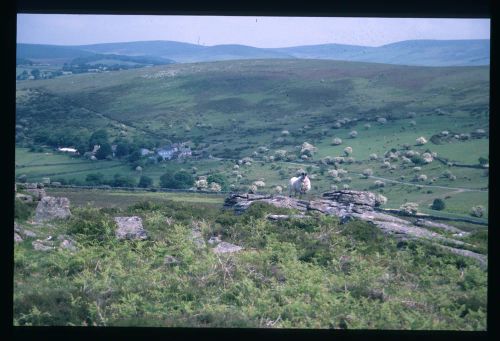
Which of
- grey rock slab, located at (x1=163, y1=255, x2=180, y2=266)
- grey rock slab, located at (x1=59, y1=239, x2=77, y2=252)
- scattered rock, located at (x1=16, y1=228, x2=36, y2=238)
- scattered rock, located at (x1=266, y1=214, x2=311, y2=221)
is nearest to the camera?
grey rock slab, located at (x1=163, y1=255, x2=180, y2=266)

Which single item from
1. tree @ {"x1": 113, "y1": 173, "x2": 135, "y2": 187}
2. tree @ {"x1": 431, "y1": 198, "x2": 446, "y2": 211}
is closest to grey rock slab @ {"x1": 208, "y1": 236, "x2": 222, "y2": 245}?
tree @ {"x1": 113, "y1": 173, "x2": 135, "y2": 187}

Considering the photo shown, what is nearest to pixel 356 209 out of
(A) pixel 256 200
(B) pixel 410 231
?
(B) pixel 410 231

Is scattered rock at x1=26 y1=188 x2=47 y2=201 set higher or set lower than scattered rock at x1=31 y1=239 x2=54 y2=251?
higher

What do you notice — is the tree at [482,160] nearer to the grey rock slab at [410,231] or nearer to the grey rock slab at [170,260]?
the grey rock slab at [410,231]

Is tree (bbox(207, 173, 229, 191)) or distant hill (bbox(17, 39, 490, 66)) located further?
tree (bbox(207, 173, 229, 191))

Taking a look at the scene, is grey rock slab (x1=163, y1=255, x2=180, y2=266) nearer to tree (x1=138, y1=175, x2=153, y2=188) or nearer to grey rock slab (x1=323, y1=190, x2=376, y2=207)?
tree (x1=138, y1=175, x2=153, y2=188)

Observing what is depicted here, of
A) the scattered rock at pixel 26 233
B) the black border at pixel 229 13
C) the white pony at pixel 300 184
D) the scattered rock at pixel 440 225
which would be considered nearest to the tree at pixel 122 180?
the scattered rock at pixel 26 233

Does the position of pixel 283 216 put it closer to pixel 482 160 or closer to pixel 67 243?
pixel 67 243
